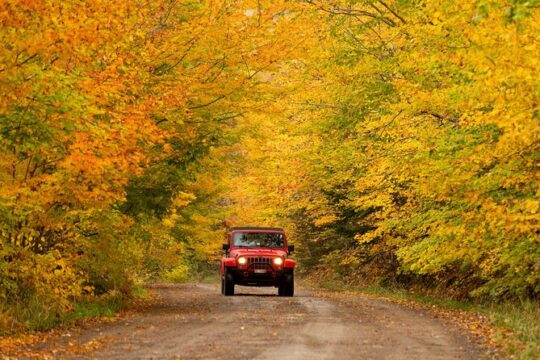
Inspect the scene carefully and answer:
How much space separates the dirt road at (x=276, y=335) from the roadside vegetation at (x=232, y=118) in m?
1.16

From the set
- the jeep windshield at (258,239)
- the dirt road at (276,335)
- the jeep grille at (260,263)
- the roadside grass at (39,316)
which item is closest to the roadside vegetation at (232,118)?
the roadside grass at (39,316)

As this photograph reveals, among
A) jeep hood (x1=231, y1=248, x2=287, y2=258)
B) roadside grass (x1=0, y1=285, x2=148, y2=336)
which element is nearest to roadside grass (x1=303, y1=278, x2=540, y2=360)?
jeep hood (x1=231, y1=248, x2=287, y2=258)

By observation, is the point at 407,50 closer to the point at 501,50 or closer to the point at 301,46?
the point at 301,46

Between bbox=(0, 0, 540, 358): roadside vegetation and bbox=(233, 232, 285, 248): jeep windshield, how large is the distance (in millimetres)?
2511

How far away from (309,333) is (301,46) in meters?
6.37

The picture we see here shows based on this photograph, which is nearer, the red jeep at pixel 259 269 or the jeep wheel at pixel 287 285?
the red jeep at pixel 259 269

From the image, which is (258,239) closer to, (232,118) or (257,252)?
(257,252)

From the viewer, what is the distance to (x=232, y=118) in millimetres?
19594

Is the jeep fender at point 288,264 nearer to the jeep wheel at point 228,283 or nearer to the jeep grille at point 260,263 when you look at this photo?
the jeep grille at point 260,263

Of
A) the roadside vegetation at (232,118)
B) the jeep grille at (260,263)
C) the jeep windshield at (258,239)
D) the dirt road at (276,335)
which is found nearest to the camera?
the dirt road at (276,335)

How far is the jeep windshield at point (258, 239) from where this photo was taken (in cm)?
2638

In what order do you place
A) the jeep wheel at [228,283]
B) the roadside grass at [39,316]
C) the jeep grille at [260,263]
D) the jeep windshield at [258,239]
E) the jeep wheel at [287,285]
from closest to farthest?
the roadside grass at [39,316]
the jeep grille at [260,263]
the jeep wheel at [287,285]
the jeep wheel at [228,283]
the jeep windshield at [258,239]

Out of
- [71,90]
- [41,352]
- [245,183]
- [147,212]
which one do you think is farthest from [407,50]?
[245,183]

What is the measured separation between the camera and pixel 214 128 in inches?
→ 739
